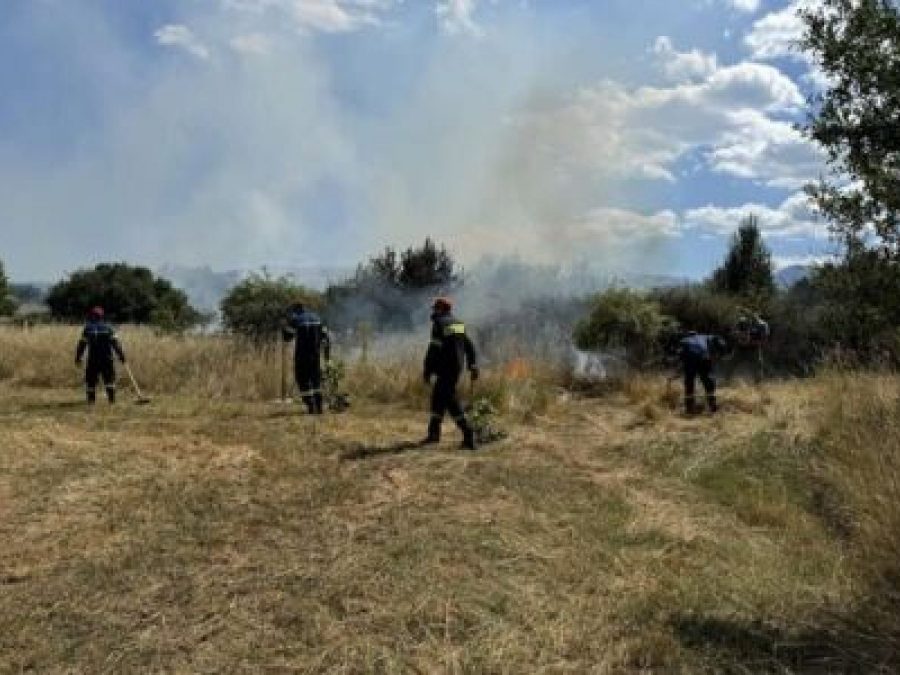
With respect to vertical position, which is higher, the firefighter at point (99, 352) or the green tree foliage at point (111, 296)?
the green tree foliage at point (111, 296)

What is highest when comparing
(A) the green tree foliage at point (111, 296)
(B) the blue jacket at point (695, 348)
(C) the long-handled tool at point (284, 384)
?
(A) the green tree foliage at point (111, 296)

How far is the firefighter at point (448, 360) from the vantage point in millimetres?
12242

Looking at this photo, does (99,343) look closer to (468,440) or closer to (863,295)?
(468,440)

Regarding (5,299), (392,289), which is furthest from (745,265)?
(5,299)

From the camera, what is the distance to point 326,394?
15953 millimetres

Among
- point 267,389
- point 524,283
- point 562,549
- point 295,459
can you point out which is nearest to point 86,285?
point 524,283

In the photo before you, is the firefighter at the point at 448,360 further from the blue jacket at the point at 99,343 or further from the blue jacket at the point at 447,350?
the blue jacket at the point at 99,343

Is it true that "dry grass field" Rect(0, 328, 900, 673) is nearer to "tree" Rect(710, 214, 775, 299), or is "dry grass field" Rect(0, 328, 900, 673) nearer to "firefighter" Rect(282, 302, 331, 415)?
"firefighter" Rect(282, 302, 331, 415)

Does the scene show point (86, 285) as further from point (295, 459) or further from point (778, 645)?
point (778, 645)

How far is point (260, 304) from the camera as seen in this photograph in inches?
923

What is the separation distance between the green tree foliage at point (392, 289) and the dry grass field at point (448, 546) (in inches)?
668

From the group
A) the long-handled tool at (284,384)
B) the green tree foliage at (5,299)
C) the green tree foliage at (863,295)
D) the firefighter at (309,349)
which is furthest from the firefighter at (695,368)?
the green tree foliage at (5,299)

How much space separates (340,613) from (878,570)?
11.6 ft

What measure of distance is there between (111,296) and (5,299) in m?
6.97
